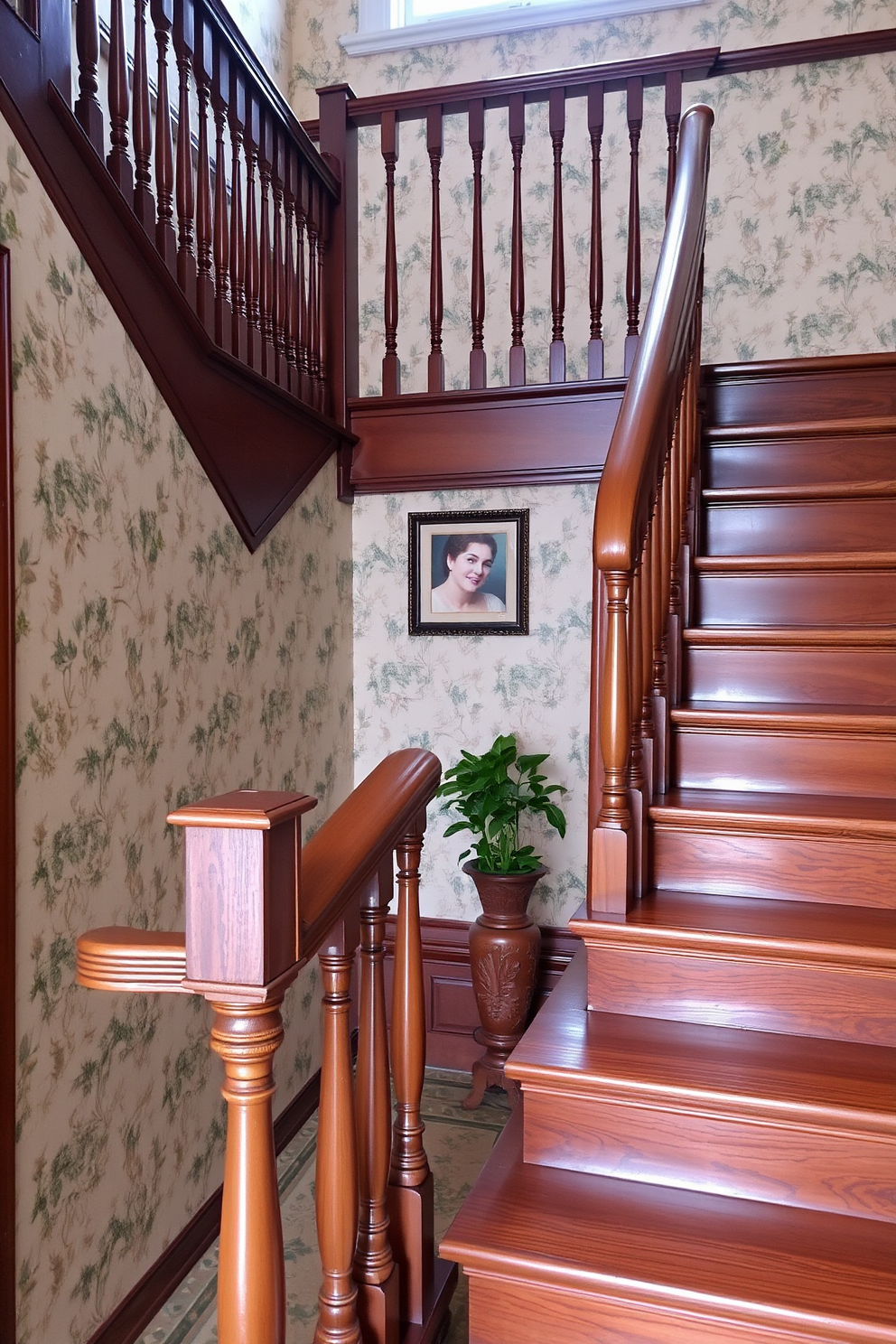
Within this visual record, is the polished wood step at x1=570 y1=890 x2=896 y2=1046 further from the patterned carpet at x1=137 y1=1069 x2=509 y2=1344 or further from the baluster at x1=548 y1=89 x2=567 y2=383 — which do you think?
the baluster at x1=548 y1=89 x2=567 y2=383

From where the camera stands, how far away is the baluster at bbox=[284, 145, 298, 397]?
2.92 m

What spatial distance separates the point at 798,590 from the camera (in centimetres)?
275

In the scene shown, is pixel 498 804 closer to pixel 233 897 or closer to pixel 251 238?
pixel 251 238

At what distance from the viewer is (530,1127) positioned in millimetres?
1707

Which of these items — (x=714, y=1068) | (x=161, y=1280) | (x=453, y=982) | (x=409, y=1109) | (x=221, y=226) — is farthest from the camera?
(x=453, y=982)

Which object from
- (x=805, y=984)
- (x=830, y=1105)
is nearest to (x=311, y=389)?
(x=805, y=984)

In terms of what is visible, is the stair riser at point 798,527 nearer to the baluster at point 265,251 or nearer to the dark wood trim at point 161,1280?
the baluster at point 265,251

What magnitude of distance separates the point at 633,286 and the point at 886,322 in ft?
4.85

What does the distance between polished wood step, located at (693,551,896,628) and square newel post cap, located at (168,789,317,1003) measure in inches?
83.3

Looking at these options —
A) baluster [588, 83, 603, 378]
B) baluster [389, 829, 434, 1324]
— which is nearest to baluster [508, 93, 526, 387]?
baluster [588, 83, 603, 378]

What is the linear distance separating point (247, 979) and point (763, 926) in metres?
1.27

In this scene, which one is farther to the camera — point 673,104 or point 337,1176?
point 673,104

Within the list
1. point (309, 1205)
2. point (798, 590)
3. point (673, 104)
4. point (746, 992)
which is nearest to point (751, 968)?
point (746, 992)

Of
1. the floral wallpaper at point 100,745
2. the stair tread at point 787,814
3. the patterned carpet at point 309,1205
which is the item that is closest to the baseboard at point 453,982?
the patterned carpet at point 309,1205
